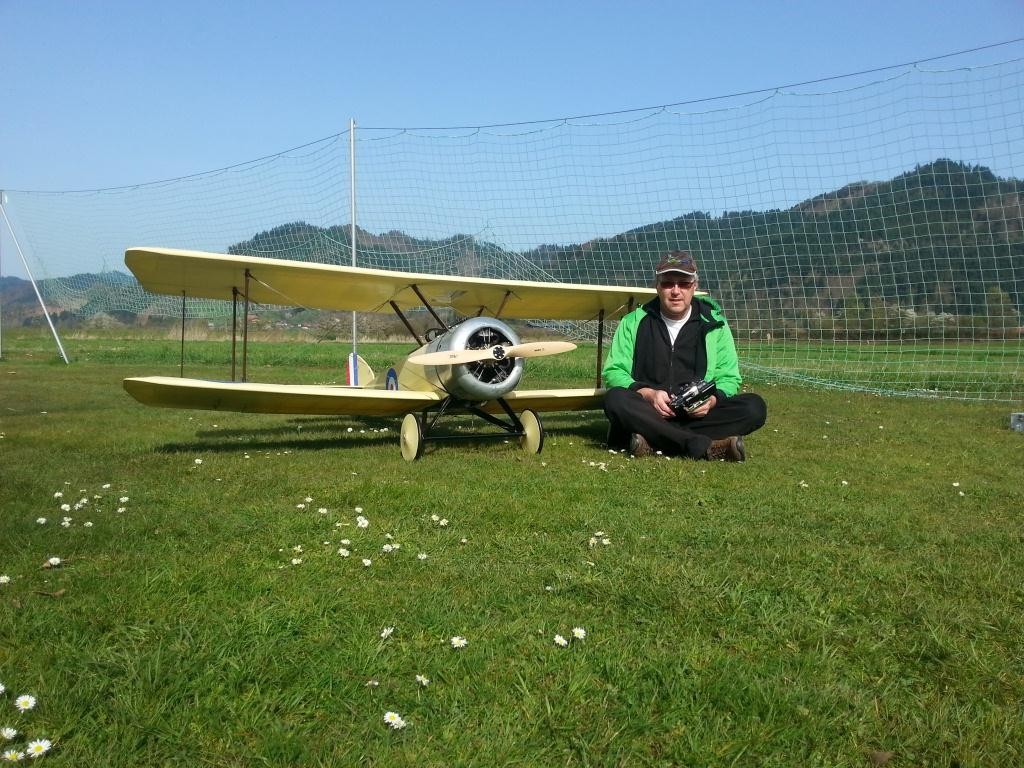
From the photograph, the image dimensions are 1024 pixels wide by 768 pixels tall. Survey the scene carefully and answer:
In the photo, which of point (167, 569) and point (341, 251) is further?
point (341, 251)

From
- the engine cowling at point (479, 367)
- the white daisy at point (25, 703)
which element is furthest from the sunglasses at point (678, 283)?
the white daisy at point (25, 703)

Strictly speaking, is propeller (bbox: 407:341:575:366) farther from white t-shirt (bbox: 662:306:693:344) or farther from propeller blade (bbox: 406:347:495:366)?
white t-shirt (bbox: 662:306:693:344)

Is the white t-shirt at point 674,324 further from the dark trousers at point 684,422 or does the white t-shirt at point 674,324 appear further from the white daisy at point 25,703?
the white daisy at point 25,703

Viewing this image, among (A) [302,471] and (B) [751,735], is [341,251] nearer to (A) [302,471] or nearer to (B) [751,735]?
(A) [302,471]

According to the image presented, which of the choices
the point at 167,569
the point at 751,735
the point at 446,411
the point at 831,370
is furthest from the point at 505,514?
the point at 831,370

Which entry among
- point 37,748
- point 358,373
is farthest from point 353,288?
point 37,748

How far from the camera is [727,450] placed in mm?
6438

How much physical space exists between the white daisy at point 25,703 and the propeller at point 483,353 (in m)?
4.94

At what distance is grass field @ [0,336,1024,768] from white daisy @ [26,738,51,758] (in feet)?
0.07

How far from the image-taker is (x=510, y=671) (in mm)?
2473

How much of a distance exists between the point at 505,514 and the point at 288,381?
11.0m

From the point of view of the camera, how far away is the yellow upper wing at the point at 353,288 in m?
6.96

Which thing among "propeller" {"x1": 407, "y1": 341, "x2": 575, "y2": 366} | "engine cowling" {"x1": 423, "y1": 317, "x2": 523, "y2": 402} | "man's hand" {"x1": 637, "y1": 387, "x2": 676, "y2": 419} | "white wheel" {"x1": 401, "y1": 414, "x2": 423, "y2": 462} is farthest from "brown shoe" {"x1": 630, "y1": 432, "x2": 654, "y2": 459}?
"white wheel" {"x1": 401, "y1": 414, "x2": 423, "y2": 462}

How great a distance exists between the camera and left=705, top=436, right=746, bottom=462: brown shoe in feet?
21.0
